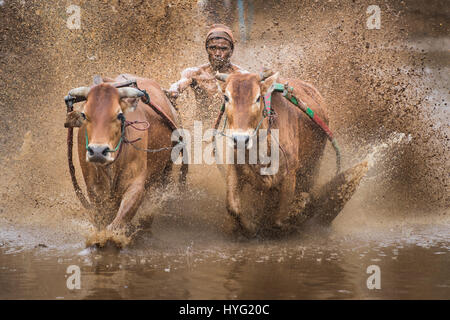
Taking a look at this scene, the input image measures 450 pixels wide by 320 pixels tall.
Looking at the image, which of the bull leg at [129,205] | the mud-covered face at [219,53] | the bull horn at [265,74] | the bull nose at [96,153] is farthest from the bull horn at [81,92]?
the mud-covered face at [219,53]

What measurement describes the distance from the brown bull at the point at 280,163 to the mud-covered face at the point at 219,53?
0.95 metres

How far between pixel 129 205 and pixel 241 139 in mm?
1216

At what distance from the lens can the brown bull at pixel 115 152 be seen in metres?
6.27

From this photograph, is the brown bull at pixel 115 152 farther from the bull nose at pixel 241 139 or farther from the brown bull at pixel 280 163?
the bull nose at pixel 241 139

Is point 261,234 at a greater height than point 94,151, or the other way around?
point 94,151

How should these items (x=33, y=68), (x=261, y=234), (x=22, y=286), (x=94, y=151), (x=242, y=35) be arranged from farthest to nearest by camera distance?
(x=242, y=35) < (x=33, y=68) < (x=261, y=234) < (x=94, y=151) < (x=22, y=286)

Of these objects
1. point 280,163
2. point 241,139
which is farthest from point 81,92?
point 280,163

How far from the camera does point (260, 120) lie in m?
6.76

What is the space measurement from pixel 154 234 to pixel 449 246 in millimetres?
2975

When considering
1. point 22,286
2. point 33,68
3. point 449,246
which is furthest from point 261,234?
point 33,68

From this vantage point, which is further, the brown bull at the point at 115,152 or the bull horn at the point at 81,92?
the bull horn at the point at 81,92

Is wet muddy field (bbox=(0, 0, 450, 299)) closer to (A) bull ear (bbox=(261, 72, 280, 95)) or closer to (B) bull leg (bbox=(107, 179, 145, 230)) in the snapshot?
(B) bull leg (bbox=(107, 179, 145, 230))

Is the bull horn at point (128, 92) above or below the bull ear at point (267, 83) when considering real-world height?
below

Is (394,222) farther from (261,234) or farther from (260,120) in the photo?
(260,120)
